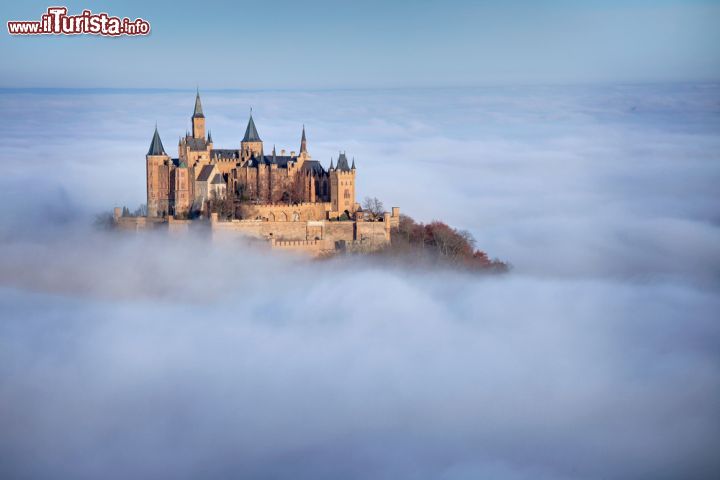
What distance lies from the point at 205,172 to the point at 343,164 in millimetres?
3959

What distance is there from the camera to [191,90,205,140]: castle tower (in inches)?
1700

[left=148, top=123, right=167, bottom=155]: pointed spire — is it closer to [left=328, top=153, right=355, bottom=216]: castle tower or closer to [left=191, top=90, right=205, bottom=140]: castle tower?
[left=191, top=90, right=205, bottom=140]: castle tower

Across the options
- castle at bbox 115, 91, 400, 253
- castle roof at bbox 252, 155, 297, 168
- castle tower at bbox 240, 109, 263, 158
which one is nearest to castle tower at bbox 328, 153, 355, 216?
castle at bbox 115, 91, 400, 253

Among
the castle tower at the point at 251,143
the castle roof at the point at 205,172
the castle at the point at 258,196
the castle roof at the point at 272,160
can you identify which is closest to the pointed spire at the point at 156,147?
the castle at the point at 258,196

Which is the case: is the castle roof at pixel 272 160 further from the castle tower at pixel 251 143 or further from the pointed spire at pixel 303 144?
the pointed spire at pixel 303 144

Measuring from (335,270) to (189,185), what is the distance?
4759mm

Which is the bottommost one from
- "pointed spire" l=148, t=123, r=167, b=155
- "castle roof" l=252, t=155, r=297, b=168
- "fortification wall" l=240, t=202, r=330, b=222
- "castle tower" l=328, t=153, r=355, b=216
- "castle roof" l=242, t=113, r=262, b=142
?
"fortification wall" l=240, t=202, r=330, b=222

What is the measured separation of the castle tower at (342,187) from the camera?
4250 centimetres

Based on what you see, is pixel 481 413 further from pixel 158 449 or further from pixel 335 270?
pixel 158 449

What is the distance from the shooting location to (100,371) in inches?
1742

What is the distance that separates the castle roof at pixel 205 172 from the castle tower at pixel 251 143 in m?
1.45

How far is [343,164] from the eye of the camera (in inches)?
1686

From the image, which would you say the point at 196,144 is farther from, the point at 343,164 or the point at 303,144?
the point at 343,164

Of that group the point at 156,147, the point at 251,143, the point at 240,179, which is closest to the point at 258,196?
the point at 240,179
